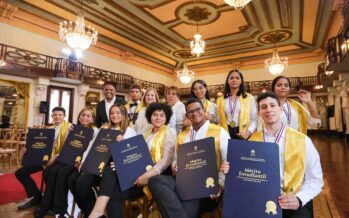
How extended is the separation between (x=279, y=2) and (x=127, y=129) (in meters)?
8.77

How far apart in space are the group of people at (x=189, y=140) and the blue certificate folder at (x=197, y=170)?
0.10 m

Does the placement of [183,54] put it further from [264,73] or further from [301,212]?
[301,212]

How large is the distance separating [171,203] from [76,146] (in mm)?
1468

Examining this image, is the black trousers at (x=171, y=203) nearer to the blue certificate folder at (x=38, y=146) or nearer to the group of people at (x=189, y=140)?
the group of people at (x=189, y=140)

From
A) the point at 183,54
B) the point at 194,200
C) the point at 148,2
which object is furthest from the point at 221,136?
the point at 183,54

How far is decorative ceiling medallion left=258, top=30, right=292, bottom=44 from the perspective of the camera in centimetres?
1131

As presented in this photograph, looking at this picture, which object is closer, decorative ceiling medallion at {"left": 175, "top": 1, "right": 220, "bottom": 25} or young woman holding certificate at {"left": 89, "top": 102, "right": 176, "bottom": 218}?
young woman holding certificate at {"left": 89, "top": 102, "right": 176, "bottom": 218}

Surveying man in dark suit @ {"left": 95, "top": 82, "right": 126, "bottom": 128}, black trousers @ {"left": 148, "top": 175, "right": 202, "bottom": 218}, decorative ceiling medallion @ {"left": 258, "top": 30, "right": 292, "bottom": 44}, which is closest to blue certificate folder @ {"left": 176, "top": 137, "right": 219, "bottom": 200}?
black trousers @ {"left": 148, "top": 175, "right": 202, "bottom": 218}

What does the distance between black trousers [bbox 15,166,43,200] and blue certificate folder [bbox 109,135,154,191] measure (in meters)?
1.73

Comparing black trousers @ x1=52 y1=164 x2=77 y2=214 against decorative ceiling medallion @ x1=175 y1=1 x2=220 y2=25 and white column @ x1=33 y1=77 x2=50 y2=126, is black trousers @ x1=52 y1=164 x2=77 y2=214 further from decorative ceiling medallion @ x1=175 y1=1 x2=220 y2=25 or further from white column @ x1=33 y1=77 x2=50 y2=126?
white column @ x1=33 y1=77 x2=50 y2=126

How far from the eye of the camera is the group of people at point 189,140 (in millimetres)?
1388

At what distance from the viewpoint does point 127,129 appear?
2.42 meters

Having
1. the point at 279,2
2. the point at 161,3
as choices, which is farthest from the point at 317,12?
the point at 161,3

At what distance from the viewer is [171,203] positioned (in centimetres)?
160
